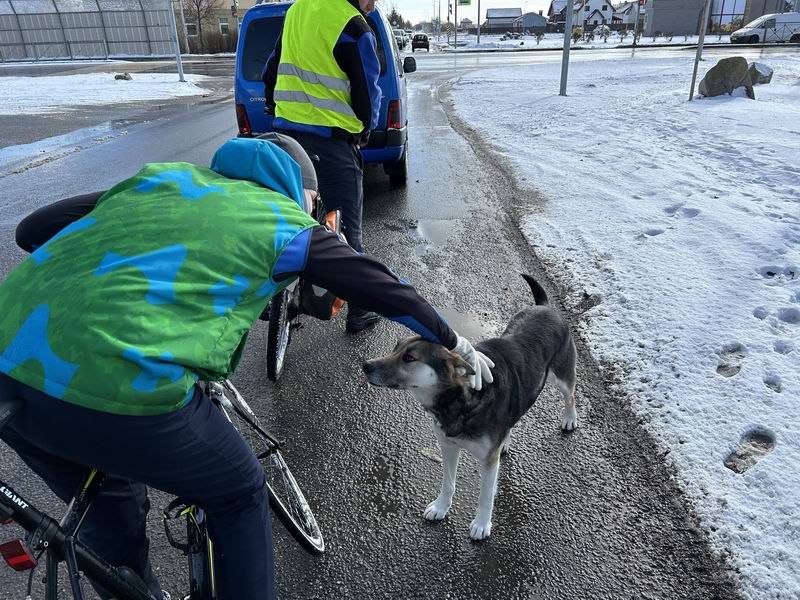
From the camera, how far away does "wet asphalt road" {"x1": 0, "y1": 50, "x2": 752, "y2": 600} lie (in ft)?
7.88

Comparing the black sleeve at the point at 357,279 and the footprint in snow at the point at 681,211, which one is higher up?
the black sleeve at the point at 357,279

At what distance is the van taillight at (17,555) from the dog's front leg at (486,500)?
5.85 feet

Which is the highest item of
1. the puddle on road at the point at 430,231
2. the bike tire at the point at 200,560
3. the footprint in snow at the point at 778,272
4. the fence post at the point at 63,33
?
the fence post at the point at 63,33

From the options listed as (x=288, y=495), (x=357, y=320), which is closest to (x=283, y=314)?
(x=357, y=320)

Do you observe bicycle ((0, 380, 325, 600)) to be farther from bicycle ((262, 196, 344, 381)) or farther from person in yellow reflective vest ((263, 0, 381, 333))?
person in yellow reflective vest ((263, 0, 381, 333))

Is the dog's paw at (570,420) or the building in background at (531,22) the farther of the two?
the building in background at (531,22)

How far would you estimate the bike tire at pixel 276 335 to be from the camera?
3.79m

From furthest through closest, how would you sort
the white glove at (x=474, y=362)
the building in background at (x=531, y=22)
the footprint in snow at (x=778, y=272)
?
the building in background at (x=531, y=22)
the footprint in snow at (x=778, y=272)
the white glove at (x=474, y=362)

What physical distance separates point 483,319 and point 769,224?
341 cm

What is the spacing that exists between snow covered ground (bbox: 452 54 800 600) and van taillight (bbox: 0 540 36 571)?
8.42 ft

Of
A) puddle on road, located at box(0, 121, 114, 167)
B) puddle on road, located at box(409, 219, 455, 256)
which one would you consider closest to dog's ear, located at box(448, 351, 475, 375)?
puddle on road, located at box(409, 219, 455, 256)

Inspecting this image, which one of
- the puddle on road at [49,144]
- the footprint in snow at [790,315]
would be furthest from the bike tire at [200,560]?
the puddle on road at [49,144]

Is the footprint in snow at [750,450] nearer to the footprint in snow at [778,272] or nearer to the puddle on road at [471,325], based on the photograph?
the puddle on road at [471,325]

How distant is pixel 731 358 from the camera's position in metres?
3.67
